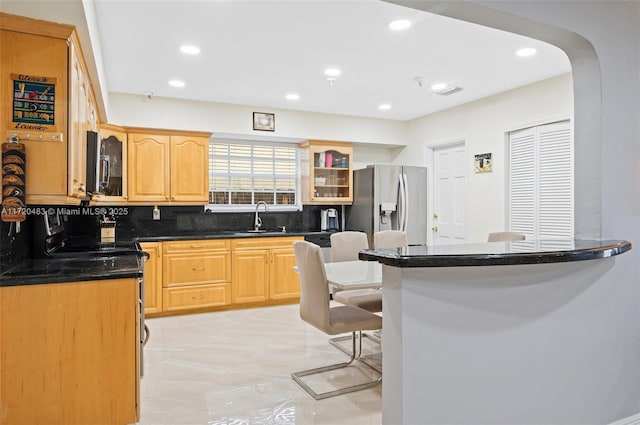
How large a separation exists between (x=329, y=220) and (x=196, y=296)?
216 centimetres

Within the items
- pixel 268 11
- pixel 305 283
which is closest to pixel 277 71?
pixel 268 11

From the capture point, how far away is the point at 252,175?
19.3ft

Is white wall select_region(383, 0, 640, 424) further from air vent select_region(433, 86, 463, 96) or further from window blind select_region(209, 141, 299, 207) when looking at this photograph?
window blind select_region(209, 141, 299, 207)

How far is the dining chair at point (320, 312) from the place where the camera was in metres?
2.79

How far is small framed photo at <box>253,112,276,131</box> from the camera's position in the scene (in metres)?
5.38

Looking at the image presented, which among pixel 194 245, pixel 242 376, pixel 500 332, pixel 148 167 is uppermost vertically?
pixel 148 167

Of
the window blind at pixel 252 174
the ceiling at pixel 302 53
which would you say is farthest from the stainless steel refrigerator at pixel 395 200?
the window blind at pixel 252 174

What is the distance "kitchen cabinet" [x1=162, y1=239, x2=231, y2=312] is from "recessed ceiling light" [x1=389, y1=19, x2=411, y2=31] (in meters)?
3.10

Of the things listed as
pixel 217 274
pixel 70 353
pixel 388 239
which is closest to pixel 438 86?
pixel 388 239

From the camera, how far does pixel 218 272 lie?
16.4 ft

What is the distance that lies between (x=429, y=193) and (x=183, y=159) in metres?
3.35

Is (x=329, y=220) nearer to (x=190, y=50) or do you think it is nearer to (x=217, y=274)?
(x=217, y=274)

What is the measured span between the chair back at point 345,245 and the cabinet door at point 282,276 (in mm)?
1344

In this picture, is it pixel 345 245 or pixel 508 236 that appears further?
pixel 345 245
